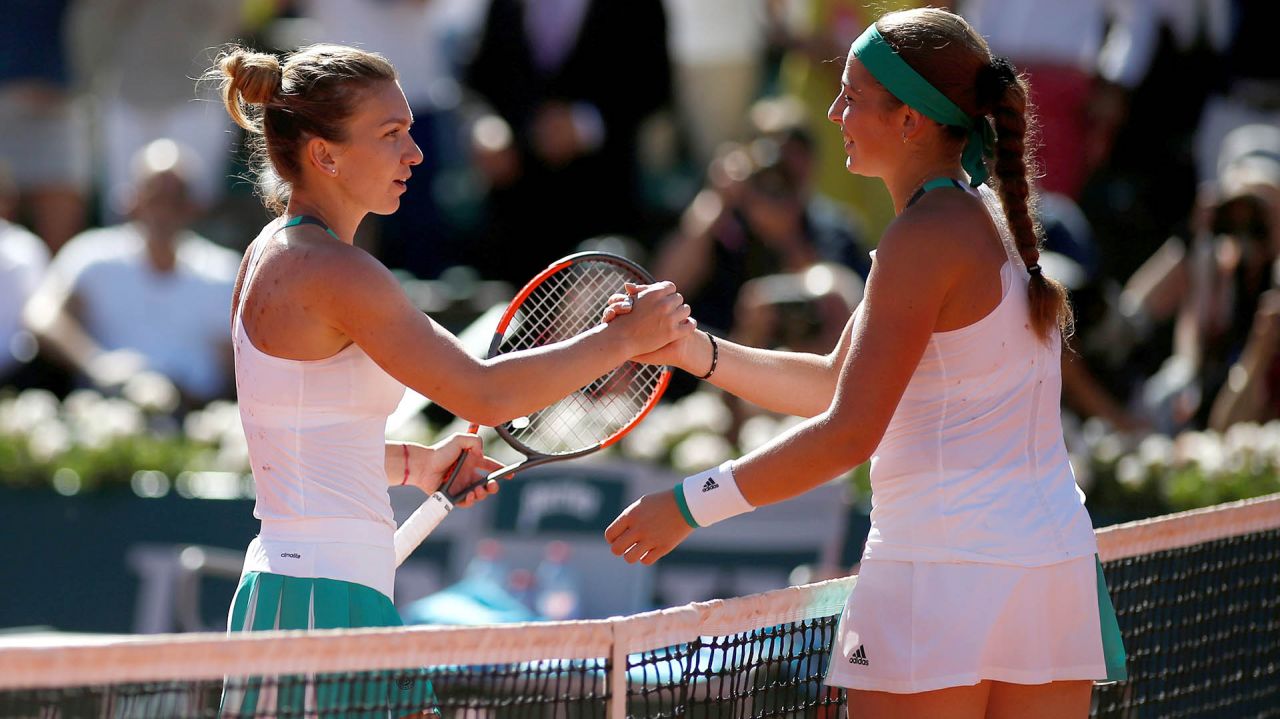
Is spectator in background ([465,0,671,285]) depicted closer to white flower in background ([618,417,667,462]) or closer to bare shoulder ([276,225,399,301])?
white flower in background ([618,417,667,462])

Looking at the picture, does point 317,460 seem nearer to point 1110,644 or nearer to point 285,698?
point 285,698

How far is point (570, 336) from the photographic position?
3.63 metres

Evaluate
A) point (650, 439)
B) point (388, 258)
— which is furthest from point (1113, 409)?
point (388, 258)

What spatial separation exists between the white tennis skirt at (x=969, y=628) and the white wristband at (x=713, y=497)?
270 mm

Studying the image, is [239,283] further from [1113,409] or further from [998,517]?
[1113,409]

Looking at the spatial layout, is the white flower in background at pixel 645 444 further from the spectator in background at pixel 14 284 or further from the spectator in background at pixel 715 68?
the spectator in background at pixel 14 284

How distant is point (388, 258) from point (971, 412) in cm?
654

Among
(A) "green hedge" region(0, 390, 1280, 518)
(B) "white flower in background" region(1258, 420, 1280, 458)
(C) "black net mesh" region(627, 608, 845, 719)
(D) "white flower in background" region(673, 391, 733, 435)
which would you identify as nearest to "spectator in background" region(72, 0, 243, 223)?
(A) "green hedge" region(0, 390, 1280, 518)

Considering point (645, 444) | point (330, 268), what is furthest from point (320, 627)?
point (645, 444)

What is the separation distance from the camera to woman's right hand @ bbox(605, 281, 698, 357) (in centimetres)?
313

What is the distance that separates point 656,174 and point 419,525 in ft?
20.0

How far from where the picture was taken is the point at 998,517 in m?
2.73

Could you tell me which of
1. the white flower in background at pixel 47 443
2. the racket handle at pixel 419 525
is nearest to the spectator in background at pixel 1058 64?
the white flower in background at pixel 47 443

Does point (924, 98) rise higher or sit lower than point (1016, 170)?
higher
